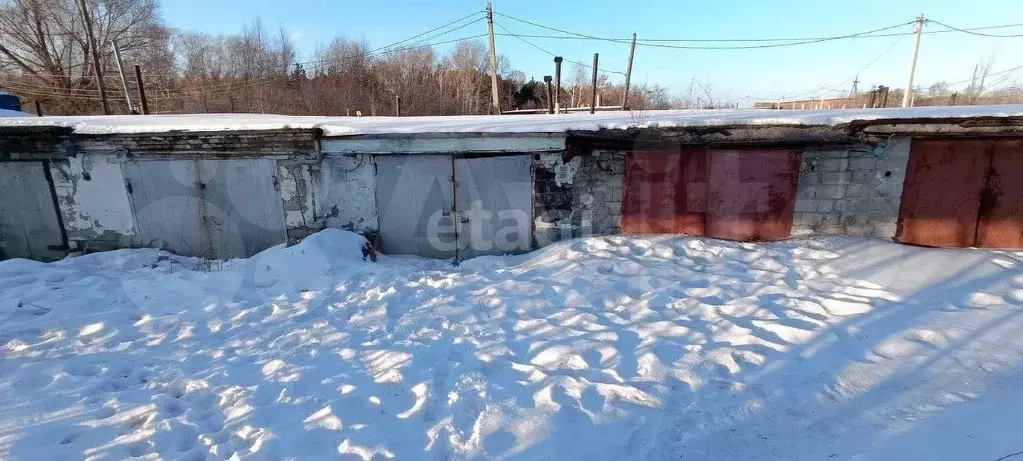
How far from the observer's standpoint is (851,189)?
242 inches

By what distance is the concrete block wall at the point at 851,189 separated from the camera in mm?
5949

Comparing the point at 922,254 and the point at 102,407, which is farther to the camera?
the point at 922,254

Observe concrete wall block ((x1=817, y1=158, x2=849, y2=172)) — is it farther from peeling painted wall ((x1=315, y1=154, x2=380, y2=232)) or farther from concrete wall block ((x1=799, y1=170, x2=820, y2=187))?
peeling painted wall ((x1=315, y1=154, x2=380, y2=232))

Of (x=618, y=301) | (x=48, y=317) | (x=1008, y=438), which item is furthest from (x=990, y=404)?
(x=48, y=317)

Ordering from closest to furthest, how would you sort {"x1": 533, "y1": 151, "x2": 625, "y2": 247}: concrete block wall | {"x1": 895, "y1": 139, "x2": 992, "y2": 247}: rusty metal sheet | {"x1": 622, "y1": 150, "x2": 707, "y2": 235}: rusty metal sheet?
{"x1": 895, "y1": 139, "x2": 992, "y2": 247}: rusty metal sheet, {"x1": 622, "y1": 150, "x2": 707, "y2": 235}: rusty metal sheet, {"x1": 533, "y1": 151, "x2": 625, "y2": 247}: concrete block wall

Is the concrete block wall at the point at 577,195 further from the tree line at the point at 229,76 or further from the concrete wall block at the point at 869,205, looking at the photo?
the tree line at the point at 229,76

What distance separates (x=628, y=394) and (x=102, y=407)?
12.3 ft

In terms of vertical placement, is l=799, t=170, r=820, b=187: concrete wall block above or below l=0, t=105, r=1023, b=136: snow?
below

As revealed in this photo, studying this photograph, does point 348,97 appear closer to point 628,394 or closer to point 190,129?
point 190,129

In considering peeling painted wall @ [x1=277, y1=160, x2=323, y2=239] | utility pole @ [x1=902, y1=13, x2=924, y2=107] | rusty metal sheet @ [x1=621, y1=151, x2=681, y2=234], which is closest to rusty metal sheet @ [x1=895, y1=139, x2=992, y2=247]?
rusty metal sheet @ [x1=621, y1=151, x2=681, y2=234]

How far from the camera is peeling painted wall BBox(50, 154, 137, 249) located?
23.4 feet

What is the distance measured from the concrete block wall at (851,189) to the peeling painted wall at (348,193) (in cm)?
631

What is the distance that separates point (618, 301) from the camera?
4.88 meters

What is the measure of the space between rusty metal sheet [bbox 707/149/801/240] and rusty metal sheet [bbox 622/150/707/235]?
0.17m
